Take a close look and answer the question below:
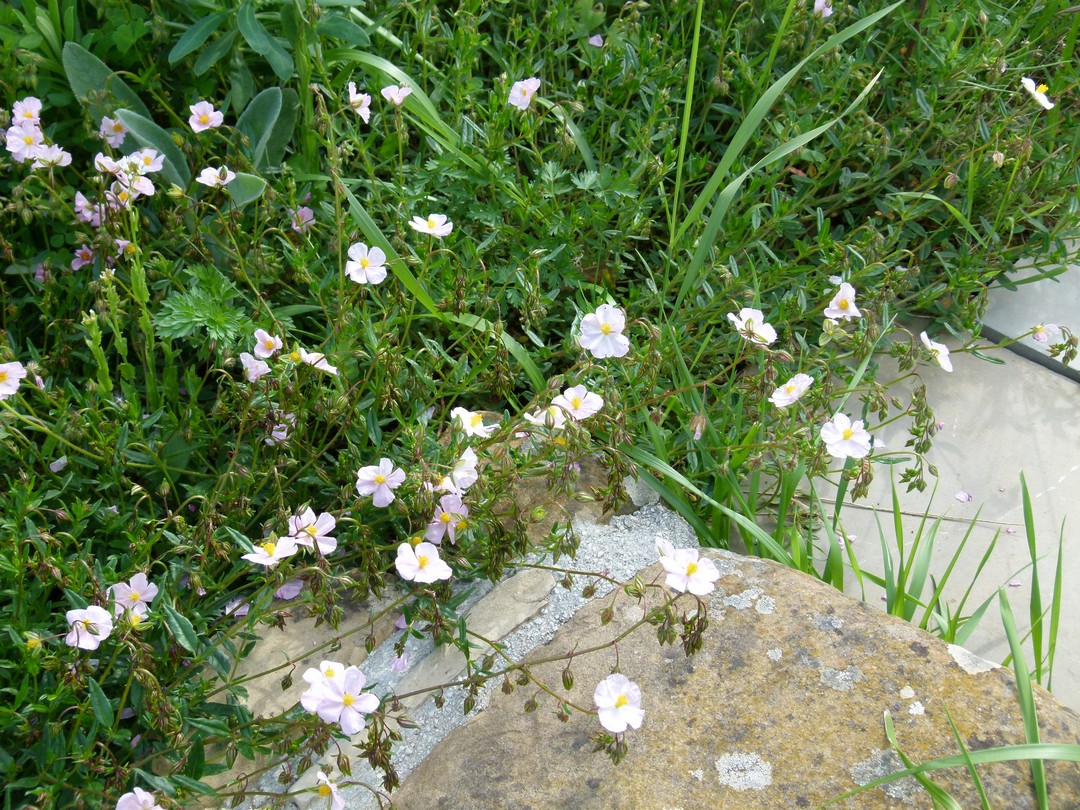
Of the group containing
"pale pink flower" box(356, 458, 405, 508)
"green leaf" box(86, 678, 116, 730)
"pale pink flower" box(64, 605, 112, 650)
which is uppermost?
"pale pink flower" box(356, 458, 405, 508)

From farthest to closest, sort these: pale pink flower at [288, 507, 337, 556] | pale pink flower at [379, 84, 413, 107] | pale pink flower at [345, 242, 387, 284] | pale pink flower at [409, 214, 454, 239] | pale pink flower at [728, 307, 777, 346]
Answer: pale pink flower at [379, 84, 413, 107], pale pink flower at [409, 214, 454, 239], pale pink flower at [345, 242, 387, 284], pale pink flower at [728, 307, 777, 346], pale pink flower at [288, 507, 337, 556]

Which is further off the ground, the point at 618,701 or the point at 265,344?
the point at 265,344

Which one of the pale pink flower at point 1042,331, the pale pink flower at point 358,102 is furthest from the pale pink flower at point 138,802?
the pale pink flower at point 1042,331

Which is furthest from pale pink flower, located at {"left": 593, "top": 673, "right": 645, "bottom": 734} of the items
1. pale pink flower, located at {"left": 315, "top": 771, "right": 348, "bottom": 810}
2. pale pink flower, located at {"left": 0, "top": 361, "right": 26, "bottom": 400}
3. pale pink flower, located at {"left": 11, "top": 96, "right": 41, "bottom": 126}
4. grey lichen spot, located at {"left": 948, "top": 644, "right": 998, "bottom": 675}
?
pale pink flower, located at {"left": 11, "top": 96, "right": 41, "bottom": 126}

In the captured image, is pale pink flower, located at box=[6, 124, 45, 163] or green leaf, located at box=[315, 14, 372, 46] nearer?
pale pink flower, located at box=[6, 124, 45, 163]

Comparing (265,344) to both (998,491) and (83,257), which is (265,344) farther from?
(998,491)

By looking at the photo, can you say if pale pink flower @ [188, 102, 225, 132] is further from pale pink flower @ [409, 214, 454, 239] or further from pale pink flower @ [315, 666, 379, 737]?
pale pink flower @ [315, 666, 379, 737]

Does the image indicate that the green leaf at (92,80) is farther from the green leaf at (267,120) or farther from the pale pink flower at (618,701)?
the pale pink flower at (618,701)

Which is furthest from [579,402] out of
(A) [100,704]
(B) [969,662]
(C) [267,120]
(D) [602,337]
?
(C) [267,120]
